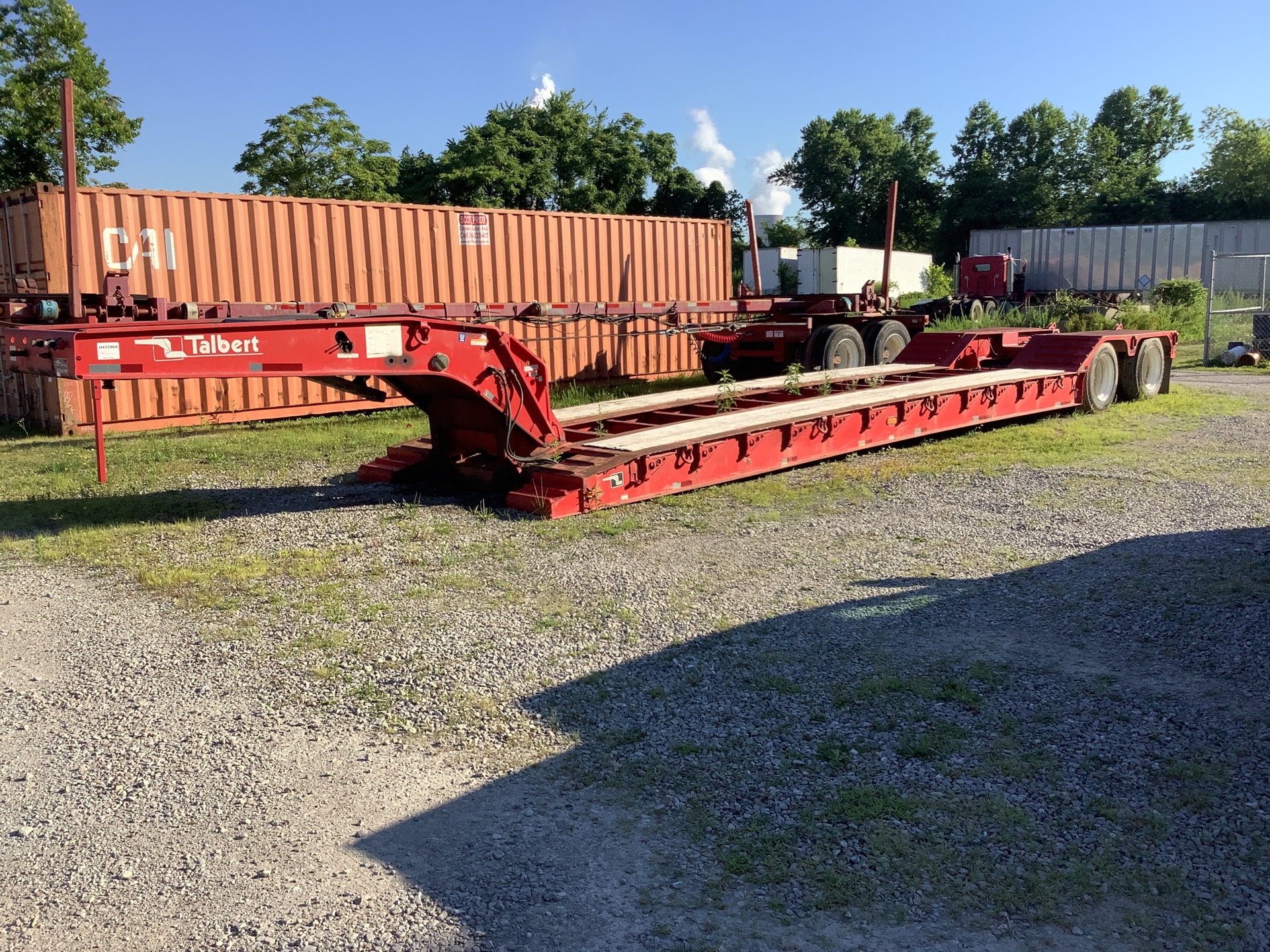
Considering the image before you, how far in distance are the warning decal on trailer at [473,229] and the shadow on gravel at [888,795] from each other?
35.6 ft

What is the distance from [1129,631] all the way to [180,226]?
11263 millimetres

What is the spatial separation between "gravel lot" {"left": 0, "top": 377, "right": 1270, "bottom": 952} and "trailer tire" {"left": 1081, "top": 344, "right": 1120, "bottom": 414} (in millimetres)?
5860

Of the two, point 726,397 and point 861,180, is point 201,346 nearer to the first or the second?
point 726,397

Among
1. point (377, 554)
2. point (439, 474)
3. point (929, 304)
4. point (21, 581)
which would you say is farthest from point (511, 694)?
point (929, 304)

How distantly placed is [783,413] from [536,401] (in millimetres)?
2266

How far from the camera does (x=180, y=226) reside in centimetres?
1238

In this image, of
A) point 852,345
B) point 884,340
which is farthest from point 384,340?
point 884,340

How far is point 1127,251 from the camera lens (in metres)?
31.7

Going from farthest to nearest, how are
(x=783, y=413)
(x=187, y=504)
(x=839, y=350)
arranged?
(x=839, y=350) → (x=783, y=413) → (x=187, y=504)

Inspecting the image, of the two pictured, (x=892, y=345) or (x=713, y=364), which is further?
(x=713, y=364)

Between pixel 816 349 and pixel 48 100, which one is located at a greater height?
pixel 48 100

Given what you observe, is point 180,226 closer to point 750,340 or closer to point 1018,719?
point 750,340

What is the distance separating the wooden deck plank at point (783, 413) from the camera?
8.12 metres

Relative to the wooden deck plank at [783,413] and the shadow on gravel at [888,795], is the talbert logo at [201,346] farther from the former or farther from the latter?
the shadow on gravel at [888,795]
